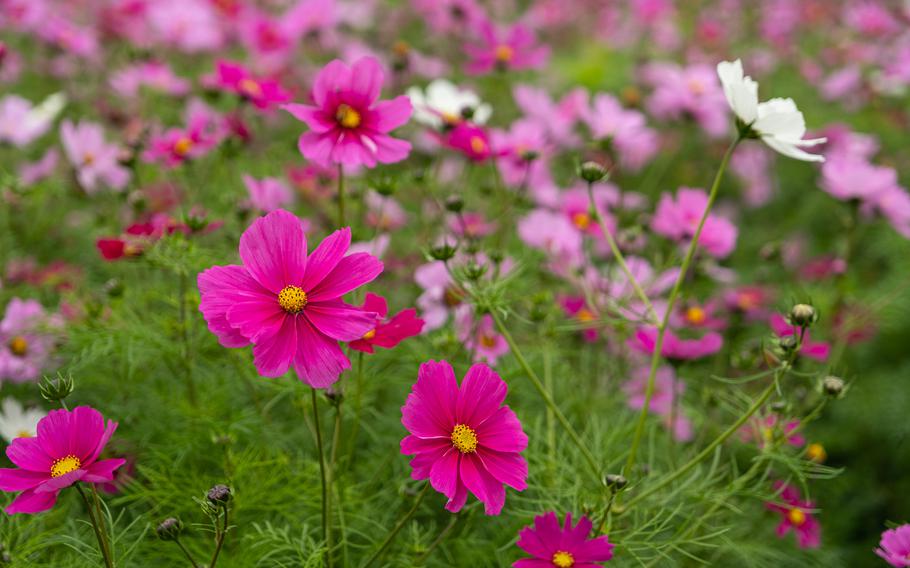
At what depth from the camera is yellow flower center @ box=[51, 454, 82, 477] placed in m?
0.70

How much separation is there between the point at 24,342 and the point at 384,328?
2.07ft

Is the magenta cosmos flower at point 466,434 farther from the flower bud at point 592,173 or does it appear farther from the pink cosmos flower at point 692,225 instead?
the pink cosmos flower at point 692,225

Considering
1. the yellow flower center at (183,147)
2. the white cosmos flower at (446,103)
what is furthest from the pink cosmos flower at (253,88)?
the white cosmos flower at (446,103)

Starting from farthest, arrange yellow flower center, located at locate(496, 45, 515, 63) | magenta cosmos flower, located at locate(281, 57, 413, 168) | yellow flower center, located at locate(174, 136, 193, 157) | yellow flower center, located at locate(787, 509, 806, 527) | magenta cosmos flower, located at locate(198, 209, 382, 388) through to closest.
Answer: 1. yellow flower center, located at locate(496, 45, 515, 63)
2. yellow flower center, located at locate(174, 136, 193, 157)
3. yellow flower center, located at locate(787, 509, 806, 527)
4. magenta cosmos flower, located at locate(281, 57, 413, 168)
5. magenta cosmos flower, located at locate(198, 209, 382, 388)

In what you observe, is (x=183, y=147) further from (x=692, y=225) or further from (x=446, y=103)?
(x=692, y=225)

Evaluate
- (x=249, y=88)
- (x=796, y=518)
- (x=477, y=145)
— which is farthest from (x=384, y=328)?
(x=796, y=518)

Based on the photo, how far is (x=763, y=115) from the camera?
823mm

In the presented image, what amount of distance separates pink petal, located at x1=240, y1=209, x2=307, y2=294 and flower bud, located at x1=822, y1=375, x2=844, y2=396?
58 centimetres

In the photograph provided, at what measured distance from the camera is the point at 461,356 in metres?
1.20

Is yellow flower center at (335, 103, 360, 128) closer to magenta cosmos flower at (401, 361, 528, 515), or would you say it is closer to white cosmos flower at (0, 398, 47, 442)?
magenta cosmos flower at (401, 361, 528, 515)

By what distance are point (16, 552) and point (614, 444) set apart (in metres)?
0.83

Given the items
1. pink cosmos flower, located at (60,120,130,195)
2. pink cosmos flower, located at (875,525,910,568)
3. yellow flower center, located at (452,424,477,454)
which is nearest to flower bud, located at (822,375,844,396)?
pink cosmos flower, located at (875,525,910,568)

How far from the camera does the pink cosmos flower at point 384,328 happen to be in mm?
769

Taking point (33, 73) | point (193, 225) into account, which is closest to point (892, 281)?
point (193, 225)
